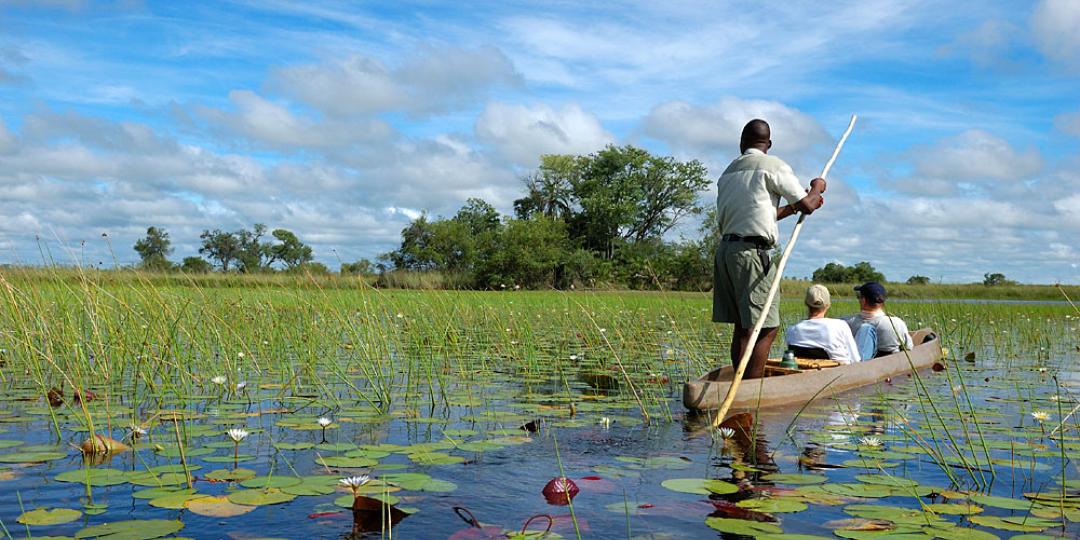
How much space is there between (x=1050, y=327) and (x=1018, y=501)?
660 inches

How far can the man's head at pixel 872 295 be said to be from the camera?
8.62 m

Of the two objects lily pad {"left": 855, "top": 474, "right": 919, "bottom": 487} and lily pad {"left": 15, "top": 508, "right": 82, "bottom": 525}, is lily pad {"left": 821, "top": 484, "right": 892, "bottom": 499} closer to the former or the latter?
lily pad {"left": 855, "top": 474, "right": 919, "bottom": 487}

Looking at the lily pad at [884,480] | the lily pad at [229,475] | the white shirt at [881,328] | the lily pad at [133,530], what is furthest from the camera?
the white shirt at [881,328]

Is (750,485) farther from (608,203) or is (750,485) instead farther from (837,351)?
(608,203)

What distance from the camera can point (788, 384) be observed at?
612 centimetres

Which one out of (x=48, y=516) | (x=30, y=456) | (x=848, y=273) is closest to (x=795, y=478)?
(x=48, y=516)

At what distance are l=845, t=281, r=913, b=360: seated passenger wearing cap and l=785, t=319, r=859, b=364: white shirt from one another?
98cm

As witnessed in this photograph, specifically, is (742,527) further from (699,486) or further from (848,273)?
(848,273)

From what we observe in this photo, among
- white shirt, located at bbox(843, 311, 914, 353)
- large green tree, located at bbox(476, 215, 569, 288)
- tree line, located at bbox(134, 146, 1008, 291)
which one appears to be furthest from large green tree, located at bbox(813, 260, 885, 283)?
white shirt, located at bbox(843, 311, 914, 353)

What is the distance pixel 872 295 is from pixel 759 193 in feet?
10.8

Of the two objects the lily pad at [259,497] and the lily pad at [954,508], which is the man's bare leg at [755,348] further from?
the lily pad at [259,497]

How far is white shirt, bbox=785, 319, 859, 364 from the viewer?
7.45 meters

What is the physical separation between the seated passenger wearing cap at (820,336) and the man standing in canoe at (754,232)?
4.37ft

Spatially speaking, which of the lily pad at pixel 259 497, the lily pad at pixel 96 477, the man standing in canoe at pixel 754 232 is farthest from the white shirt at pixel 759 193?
the lily pad at pixel 96 477
